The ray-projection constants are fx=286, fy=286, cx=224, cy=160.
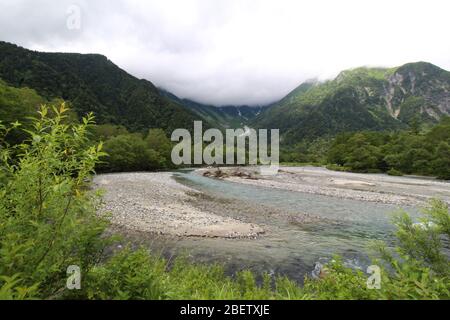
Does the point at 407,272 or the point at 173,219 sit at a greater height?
the point at 407,272

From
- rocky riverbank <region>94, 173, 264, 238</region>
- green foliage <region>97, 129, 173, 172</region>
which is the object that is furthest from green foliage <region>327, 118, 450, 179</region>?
rocky riverbank <region>94, 173, 264, 238</region>

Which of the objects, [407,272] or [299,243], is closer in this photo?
[407,272]

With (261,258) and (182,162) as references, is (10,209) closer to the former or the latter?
(261,258)

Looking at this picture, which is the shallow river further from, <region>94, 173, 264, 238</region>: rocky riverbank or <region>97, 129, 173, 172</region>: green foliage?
<region>97, 129, 173, 172</region>: green foliage

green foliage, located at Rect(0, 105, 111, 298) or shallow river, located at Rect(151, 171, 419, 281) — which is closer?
green foliage, located at Rect(0, 105, 111, 298)

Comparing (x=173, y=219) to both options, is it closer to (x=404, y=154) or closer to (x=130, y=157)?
(x=130, y=157)

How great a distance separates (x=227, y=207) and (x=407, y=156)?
79.6m

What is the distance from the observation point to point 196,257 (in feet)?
51.1

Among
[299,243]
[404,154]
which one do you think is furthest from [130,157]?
[404,154]

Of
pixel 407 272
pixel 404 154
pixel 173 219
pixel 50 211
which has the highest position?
pixel 50 211

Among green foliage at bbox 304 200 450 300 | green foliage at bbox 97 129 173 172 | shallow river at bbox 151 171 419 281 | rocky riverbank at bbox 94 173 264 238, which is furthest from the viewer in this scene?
green foliage at bbox 97 129 173 172

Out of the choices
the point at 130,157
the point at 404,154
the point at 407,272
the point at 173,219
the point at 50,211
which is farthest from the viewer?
the point at 404,154

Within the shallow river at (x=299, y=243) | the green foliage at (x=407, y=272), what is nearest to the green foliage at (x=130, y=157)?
the shallow river at (x=299, y=243)
